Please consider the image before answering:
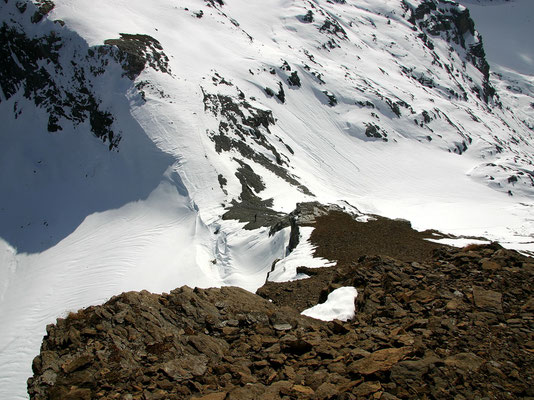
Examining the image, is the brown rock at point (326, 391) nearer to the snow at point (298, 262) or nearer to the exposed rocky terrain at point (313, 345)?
the exposed rocky terrain at point (313, 345)

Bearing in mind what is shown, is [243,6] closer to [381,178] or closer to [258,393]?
[381,178]

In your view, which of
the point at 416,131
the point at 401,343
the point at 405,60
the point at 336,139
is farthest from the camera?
the point at 405,60

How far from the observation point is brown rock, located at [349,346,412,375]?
605 cm

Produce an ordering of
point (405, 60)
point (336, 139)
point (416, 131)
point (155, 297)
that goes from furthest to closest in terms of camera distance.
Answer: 1. point (405, 60)
2. point (416, 131)
3. point (336, 139)
4. point (155, 297)

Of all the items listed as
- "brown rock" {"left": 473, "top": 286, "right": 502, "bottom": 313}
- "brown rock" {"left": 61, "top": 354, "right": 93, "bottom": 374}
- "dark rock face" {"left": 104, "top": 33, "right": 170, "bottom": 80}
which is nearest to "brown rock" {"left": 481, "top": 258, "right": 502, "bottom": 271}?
"brown rock" {"left": 473, "top": 286, "right": 502, "bottom": 313}

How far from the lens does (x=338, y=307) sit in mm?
9516

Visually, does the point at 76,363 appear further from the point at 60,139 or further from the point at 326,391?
the point at 60,139

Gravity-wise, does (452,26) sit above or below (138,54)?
above

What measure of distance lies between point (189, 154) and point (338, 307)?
3503 centimetres

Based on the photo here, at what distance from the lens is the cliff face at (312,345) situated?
5852mm

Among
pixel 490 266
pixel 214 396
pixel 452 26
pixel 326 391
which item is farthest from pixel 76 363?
pixel 452 26

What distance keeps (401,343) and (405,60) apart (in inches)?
4947

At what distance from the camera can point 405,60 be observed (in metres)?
115

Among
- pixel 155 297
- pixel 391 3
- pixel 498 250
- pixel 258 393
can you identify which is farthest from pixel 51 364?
pixel 391 3
